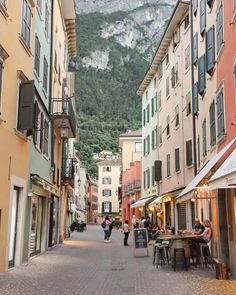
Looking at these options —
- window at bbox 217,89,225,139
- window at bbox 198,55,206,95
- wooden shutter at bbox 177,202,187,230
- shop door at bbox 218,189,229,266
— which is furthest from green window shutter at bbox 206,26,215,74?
wooden shutter at bbox 177,202,187,230

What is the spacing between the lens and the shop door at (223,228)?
14320 millimetres

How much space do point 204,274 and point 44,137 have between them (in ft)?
34.7

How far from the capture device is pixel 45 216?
22391 millimetres

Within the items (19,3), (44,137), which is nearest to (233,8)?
(19,3)

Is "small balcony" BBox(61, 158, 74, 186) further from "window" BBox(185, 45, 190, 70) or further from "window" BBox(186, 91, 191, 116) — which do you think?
"window" BBox(185, 45, 190, 70)

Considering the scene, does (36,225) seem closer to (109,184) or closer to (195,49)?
(195,49)

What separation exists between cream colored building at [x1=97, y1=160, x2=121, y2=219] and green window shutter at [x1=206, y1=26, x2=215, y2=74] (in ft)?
286

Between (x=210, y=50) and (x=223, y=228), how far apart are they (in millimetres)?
6942

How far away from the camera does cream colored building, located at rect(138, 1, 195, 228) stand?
90.8ft

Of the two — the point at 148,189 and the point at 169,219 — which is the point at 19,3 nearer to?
the point at 169,219

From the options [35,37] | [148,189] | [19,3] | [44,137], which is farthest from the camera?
[148,189]

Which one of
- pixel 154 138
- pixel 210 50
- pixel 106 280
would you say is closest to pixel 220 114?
pixel 210 50

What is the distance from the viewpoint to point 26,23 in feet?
53.6

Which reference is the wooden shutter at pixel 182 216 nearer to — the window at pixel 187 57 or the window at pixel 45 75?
the window at pixel 187 57
